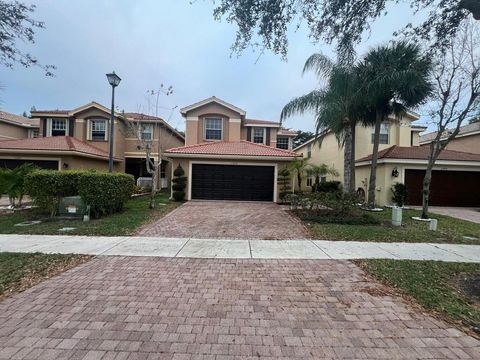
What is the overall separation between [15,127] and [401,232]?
30.6 meters

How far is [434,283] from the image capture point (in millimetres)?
4555

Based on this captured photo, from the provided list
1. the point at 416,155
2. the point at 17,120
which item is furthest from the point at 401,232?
the point at 17,120

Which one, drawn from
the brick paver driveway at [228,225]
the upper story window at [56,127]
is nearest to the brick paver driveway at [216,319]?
the brick paver driveway at [228,225]

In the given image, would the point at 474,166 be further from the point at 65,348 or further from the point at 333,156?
the point at 65,348

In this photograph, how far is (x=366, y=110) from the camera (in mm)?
13516

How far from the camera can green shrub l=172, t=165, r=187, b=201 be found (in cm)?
1631

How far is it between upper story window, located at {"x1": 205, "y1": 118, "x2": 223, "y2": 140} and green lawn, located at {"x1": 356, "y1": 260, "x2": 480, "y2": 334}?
1703 centimetres

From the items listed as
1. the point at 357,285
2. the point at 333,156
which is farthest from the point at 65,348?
the point at 333,156

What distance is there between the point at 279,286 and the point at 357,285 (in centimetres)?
131

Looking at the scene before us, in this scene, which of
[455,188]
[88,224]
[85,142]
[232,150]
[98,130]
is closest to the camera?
[88,224]

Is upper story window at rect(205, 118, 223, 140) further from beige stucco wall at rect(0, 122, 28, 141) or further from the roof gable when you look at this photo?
beige stucco wall at rect(0, 122, 28, 141)

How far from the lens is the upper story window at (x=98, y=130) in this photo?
71.3 feet

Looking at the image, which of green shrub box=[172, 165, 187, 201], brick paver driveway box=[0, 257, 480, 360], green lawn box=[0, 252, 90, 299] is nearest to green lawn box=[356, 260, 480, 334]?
brick paver driveway box=[0, 257, 480, 360]

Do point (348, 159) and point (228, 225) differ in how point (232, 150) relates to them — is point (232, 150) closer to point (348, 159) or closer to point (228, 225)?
point (348, 159)
